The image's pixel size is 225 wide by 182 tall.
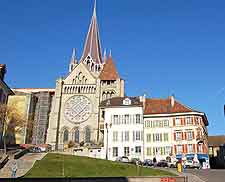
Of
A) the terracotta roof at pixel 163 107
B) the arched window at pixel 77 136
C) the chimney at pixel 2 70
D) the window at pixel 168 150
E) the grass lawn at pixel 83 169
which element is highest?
the chimney at pixel 2 70

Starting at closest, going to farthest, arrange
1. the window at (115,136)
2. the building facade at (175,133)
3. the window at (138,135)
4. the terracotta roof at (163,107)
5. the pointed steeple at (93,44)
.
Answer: the building facade at (175,133)
the window at (138,135)
the window at (115,136)
the terracotta roof at (163,107)
the pointed steeple at (93,44)

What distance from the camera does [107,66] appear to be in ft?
307

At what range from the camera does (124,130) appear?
190 feet

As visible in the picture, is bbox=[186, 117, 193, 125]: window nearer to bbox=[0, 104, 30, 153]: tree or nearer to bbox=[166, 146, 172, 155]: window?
bbox=[166, 146, 172, 155]: window

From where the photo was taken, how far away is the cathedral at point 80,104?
79625mm

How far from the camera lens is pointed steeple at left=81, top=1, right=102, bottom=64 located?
104438 mm

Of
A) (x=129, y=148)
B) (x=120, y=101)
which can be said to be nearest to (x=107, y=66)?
(x=120, y=101)

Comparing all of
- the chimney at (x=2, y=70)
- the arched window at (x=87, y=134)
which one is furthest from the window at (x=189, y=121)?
the chimney at (x=2, y=70)

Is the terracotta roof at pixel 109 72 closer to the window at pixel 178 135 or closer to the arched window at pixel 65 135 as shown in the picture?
the arched window at pixel 65 135

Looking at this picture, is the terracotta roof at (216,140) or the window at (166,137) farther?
the terracotta roof at (216,140)

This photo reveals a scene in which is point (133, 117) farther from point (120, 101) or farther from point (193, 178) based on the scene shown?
point (193, 178)

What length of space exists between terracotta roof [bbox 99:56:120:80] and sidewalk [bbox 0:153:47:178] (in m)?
45.6

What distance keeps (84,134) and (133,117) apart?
23868 millimetres

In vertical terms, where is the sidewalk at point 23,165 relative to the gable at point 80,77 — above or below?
below
